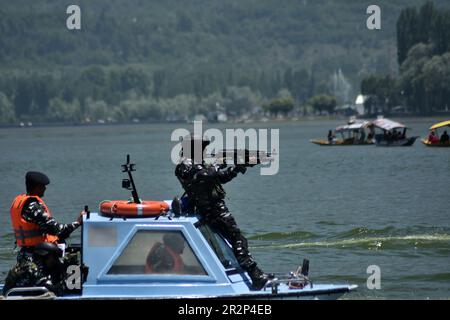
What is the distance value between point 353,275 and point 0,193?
36.5 metres

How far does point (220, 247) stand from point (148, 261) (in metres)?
1.34

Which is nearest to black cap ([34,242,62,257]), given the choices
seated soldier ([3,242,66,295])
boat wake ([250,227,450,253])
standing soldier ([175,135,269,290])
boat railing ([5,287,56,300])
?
seated soldier ([3,242,66,295])

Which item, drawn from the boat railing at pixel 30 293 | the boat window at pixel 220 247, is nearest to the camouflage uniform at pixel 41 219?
the boat railing at pixel 30 293

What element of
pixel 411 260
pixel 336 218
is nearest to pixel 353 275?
pixel 411 260

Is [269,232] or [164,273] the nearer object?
[164,273]

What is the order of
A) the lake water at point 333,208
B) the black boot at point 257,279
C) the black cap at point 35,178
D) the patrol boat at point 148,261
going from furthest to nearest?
1. the lake water at point 333,208
2. the black boot at point 257,279
3. the black cap at point 35,178
4. the patrol boat at point 148,261

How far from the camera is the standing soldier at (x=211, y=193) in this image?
1955 cm

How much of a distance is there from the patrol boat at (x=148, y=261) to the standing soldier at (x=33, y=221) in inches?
18.6

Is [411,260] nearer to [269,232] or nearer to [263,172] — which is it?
[269,232]

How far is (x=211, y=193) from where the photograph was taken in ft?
64.2

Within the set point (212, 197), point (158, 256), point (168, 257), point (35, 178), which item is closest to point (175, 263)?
point (168, 257)

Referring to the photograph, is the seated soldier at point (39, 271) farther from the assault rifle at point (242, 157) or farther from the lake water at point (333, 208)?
the lake water at point (333, 208)

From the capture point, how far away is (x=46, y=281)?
19.1 m
